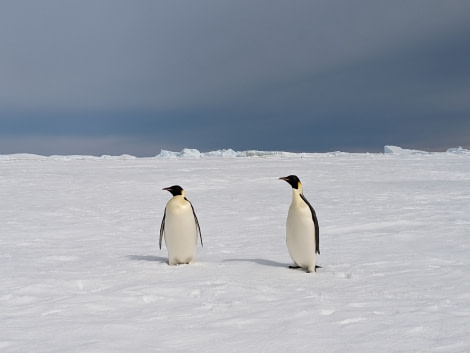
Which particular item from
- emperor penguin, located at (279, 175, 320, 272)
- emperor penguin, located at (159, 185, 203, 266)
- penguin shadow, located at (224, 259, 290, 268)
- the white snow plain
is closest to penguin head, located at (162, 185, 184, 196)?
emperor penguin, located at (159, 185, 203, 266)

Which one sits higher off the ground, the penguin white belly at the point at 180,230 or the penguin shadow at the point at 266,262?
the penguin white belly at the point at 180,230

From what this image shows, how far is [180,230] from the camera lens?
457 cm

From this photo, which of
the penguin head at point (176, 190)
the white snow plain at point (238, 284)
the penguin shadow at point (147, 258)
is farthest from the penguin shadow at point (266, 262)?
the penguin head at point (176, 190)

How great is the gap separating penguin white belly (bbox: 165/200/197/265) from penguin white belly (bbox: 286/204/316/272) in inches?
36.9

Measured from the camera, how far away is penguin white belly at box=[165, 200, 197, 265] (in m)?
4.56

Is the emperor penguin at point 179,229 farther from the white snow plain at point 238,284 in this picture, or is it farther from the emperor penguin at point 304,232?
the emperor penguin at point 304,232

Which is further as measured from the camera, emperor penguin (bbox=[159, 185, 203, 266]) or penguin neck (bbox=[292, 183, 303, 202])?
emperor penguin (bbox=[159, 185, 203, 266])

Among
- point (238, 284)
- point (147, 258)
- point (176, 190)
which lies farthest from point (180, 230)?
point (238, 284)

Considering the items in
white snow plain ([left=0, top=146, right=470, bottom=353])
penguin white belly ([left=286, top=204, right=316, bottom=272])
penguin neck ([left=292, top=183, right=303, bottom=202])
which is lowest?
white snow plain ([left=0, top=146, right=470, bottom=353])

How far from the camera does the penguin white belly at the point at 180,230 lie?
4.56 metres

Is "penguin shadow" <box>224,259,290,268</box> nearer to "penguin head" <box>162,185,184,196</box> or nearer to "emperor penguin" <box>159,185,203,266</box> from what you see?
"emperor penguin" <box>159,185,203,266</box>

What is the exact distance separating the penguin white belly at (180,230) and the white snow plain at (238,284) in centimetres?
16

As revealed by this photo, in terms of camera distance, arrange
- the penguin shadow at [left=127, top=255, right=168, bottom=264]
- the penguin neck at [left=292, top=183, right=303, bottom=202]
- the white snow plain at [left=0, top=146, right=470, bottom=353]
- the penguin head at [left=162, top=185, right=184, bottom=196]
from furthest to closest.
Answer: the penguin shadow at [left=127, top=255, right=168, bottom=264] → the penguin head at [left=162, top=185, right=184, bottom=196] → the penguin neck at [left=292, top=183, right=303, bottom=202] → the white snow plain at [left=0, top=146, right=470, bottom=353]

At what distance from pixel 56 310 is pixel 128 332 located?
27.0 inches
